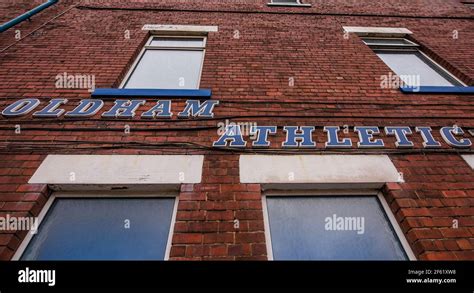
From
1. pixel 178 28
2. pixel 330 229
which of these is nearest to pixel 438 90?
pixel 330 229

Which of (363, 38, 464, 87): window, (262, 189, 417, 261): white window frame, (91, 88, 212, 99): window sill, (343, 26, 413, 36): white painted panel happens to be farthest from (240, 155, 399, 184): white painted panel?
(343, 26, 413, 36): white painted panel

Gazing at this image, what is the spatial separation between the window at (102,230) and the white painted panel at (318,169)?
3.10ft

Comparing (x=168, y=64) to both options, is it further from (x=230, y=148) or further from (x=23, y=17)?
(x=23, y=17)

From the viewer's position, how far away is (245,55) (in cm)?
481

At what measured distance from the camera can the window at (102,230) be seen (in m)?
2.45

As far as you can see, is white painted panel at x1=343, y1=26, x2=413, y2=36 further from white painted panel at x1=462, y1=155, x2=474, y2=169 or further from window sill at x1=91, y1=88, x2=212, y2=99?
window sill at x1=91, y1=88, x2=212, y2=99

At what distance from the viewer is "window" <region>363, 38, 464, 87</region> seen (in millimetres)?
4699

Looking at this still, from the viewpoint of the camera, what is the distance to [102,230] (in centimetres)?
260

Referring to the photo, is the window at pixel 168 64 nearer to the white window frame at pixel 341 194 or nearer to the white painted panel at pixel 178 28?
the white painted panel at pixel 178 28

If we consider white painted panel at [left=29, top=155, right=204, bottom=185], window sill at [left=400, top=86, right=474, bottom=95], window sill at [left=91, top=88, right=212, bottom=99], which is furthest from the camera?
window sill at [left=400, top=86, right=474, bottom=95]
